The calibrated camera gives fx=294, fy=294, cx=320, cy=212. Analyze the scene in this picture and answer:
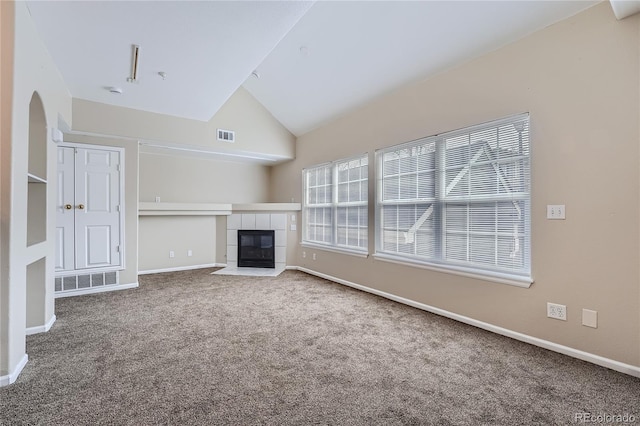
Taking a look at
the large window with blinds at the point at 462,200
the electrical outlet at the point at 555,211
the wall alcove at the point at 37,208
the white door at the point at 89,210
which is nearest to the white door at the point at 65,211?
the white door at the point at 89,210

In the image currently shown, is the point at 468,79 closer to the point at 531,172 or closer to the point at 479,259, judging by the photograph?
the point at 531,172

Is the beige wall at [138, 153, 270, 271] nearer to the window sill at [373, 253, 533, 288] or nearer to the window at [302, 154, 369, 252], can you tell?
the window at [302, 154, 369, 252]

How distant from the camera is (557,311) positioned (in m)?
2.46

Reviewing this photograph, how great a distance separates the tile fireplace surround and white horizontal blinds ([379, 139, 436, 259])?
245 cm

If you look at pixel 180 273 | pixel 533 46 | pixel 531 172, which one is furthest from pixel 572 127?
pixel 180 273

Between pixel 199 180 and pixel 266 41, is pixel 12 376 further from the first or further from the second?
pixel 199 180

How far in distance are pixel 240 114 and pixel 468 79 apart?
3934 mm

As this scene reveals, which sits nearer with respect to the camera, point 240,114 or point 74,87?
point 74,87

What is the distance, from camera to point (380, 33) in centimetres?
325

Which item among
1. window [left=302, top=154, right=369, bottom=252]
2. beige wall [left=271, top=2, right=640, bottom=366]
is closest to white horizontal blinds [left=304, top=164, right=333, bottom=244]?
window [left=302, top=154, right=369, bottom=252]

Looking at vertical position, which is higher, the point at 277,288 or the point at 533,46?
the point at 533,46

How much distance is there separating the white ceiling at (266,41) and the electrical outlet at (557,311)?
2398mm

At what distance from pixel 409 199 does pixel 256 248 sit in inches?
136

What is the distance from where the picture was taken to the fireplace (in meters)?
5.97
